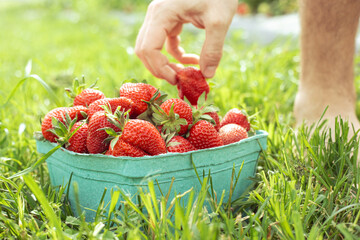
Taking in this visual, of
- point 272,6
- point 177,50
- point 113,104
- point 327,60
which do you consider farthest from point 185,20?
point 272,6

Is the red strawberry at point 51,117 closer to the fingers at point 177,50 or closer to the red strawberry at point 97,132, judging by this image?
the red strawberry at point 97,132

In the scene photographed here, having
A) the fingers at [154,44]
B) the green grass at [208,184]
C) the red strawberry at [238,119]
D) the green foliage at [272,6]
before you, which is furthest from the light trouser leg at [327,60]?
the green foliage at [272,6]

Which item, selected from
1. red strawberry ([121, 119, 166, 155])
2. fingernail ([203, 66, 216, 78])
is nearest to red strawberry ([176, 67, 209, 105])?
fingernail ([203, 66, 216, 78])

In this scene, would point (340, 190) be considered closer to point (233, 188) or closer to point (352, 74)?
point (233, 188)

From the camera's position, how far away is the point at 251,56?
10.0ft

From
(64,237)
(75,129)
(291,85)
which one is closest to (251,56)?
(291,85)

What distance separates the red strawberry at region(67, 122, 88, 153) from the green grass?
5.2 inches

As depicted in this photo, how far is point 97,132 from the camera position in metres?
1.13

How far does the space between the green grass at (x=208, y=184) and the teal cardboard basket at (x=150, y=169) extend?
5 centimetres

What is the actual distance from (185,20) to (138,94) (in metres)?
0.33

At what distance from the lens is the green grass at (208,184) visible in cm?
95

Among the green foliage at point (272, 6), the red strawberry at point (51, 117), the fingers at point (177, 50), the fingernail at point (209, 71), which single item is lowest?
the red strawberry at point (51, 117)

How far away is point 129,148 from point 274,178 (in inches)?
16.9

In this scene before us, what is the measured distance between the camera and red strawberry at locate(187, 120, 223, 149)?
119 centimetres
